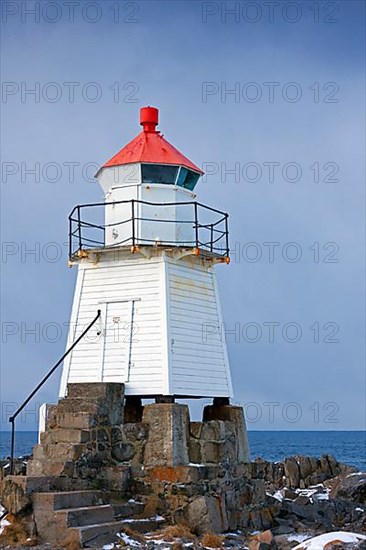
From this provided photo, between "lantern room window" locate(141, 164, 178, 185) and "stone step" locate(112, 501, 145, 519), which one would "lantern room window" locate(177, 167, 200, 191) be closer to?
"lantern room window" locate(141, 164, 178, 185)

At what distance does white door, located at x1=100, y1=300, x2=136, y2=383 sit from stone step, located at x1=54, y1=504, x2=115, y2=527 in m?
3.11

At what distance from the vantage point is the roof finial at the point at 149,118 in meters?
20.0

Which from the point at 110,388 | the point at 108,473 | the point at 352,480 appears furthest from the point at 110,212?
the point at 352,480

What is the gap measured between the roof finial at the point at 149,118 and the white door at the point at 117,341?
4.16 meters

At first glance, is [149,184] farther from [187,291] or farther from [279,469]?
[279,469]

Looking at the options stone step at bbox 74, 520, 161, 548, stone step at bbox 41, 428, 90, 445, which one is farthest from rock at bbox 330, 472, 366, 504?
stone step at bbox 41, 428, 90, 445

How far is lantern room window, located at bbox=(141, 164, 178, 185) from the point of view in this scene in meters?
19.0

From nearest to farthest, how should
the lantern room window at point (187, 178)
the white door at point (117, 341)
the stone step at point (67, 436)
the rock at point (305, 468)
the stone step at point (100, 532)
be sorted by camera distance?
the stone step at point (100, 532) < the stone step at point (67, 436) < the white door at point (117, 341) < the lantern room window at point (187, 178) < the rock at point (305, 468)

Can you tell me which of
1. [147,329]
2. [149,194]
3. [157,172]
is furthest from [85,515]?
[157,172]

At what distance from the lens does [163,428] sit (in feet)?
56.5

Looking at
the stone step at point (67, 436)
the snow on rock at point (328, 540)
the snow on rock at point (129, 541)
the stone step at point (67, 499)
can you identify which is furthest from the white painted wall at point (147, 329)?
the snow on rock at point (328, 540)

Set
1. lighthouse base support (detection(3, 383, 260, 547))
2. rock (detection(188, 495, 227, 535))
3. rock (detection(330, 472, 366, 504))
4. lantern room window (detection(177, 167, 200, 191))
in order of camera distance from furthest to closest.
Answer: rock (detection(330, 472, 366, 504)) < lantern room window (detection(177, 167, 200, 191)) < rock (detection(188, 495, 227, 535)) < lighthouse base support (detection(3, 383, 260, 547))

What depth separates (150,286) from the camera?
60.8 ft

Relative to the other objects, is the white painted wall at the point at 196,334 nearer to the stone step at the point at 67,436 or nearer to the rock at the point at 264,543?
the stone step at the point at 67,436
